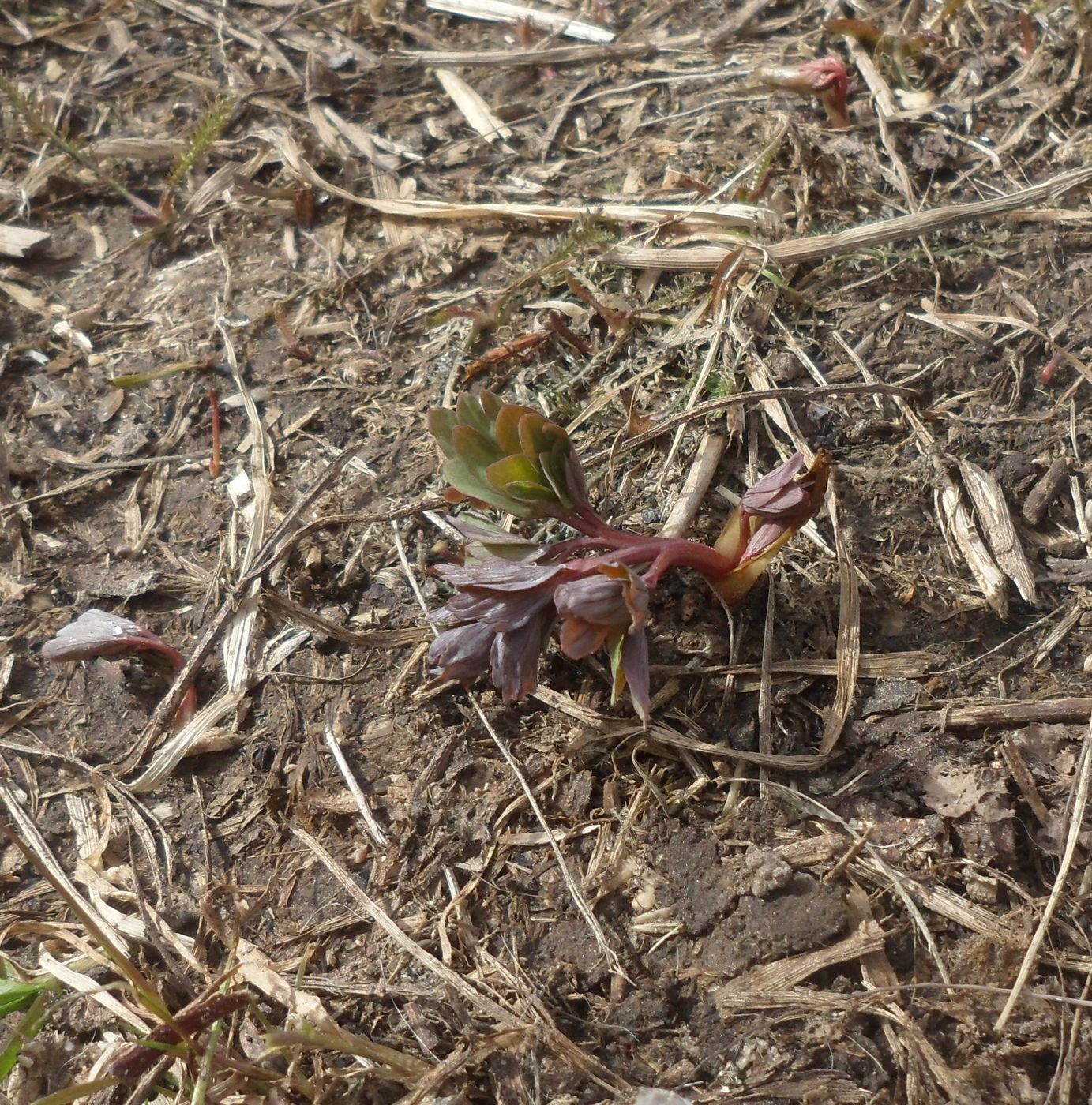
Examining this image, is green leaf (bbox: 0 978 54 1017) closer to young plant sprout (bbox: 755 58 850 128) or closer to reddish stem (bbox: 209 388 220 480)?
reddish stem (bbox: 209 388 220 480)

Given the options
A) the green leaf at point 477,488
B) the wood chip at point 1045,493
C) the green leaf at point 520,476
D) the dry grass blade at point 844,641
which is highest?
the green leaf at point 520,476

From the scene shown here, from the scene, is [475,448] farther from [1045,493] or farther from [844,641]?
[1045,493]

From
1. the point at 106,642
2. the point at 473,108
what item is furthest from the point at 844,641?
the point at 473,108

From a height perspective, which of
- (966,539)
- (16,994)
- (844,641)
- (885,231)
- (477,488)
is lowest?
(16,994)

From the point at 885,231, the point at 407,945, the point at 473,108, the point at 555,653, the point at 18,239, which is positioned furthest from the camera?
the point at 473,108

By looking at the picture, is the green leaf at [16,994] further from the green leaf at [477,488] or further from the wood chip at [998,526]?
the wood chip at [998,526]

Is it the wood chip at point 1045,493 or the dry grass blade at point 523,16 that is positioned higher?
the dry grass blade at point 523,16

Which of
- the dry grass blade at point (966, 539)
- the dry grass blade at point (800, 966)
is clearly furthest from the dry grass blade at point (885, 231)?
the dry grass blade at point (800, 966)

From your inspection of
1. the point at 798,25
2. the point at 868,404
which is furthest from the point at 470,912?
the point at 798,25
